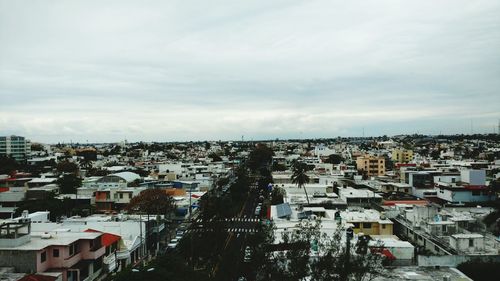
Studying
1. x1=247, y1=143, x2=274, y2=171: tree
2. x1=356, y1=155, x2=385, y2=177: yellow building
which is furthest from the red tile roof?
x1=247, y1=143, x2=274, y2=171: tree

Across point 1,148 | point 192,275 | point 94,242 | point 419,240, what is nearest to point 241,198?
point 419,240

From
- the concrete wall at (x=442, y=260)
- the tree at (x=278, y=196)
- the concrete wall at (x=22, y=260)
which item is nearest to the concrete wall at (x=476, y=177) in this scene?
the tree at (x=278, y=196)

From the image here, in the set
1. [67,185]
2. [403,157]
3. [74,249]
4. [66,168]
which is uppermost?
[403,157]

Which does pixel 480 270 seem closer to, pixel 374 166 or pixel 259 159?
pixel 374 166

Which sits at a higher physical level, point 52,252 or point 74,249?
point 52,252

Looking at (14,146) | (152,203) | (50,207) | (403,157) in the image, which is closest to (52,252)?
(152,203)

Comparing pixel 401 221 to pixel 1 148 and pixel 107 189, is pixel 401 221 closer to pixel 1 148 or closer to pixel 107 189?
pixel 107 189
